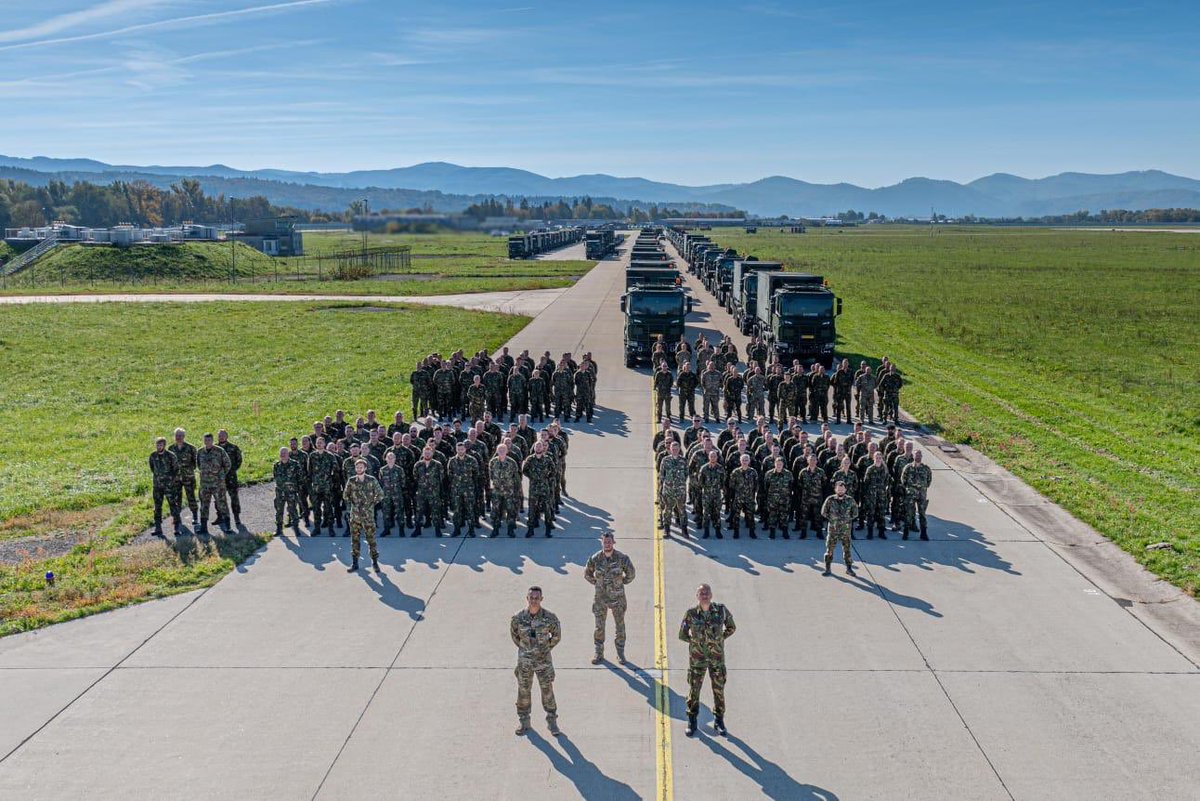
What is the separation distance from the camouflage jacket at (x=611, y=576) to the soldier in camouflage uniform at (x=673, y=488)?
4182 mm

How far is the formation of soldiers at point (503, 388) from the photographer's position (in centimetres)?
2350

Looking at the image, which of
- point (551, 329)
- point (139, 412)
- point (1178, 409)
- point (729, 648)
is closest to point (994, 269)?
point (551, 329)

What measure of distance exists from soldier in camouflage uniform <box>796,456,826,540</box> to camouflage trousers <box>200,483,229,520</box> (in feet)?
30.3

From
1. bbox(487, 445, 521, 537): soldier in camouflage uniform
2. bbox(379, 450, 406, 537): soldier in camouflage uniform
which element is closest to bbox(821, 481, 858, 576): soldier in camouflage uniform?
bbox(487, 445, 521, 537): soldier in camouflage uniform

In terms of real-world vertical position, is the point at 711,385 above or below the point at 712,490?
above

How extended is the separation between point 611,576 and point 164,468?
27.4 ft

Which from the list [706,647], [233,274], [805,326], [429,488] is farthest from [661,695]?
[233,274]

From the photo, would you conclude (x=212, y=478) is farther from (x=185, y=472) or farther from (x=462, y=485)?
(x=462, y=485)

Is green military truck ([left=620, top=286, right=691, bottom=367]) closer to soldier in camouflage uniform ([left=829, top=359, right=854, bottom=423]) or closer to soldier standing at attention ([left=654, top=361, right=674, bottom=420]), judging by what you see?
soldier standing at attention ([left=654, top=361, right=674, bottom=420])

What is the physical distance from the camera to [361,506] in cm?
1382

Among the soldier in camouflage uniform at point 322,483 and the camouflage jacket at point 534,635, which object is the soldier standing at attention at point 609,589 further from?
the soldier in camouflage uniform at point 322,483

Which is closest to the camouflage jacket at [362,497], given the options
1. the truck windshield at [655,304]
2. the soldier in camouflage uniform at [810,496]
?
the soldier in camouflage uniform at [810,496]

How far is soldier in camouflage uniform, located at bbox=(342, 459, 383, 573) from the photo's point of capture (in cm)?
1384

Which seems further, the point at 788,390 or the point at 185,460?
the point at 788,390
